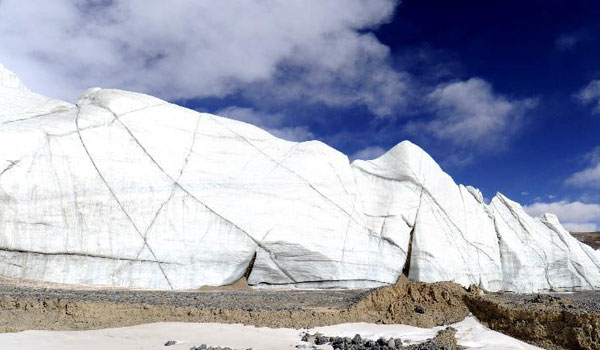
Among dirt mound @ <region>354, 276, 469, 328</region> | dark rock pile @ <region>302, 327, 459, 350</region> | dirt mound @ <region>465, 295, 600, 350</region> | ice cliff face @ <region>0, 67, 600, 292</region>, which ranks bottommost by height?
dark rock pile @ <region>302, 327, 459, 350</region>

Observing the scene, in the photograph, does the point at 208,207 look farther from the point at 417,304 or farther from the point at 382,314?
the point at 417,304

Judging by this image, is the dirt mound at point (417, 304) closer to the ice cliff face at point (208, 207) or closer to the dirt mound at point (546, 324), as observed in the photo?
the dirt mound at point (546, 324)

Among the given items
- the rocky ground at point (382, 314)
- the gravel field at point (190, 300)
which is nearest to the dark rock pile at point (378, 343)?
the rocky ground at point (382, 314)

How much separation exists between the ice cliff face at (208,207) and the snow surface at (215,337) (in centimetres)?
1338

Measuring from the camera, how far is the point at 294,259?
25641mm

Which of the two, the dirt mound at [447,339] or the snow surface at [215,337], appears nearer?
the snow surface at [215,337]

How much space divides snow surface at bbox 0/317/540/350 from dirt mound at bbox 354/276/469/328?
696 millimetres

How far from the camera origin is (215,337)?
1048 centimetres

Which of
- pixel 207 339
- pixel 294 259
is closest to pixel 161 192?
pixel 294 259

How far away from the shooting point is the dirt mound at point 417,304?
42.4 feet

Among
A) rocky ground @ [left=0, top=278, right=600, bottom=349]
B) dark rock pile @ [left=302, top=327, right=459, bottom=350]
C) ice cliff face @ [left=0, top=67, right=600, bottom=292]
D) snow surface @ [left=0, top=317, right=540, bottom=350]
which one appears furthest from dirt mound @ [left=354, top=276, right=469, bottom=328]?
ice cliff face @ [left=0, top=67, right=600, bottom=292]

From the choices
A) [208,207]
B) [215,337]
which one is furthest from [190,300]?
[208,207]

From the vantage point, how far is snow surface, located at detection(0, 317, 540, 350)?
954 centimetres

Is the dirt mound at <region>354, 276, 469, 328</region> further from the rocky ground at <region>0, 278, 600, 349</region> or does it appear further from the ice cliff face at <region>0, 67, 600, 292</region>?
the ice cliff face at <region>0, 67, 600, 292</region>
